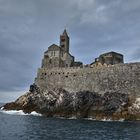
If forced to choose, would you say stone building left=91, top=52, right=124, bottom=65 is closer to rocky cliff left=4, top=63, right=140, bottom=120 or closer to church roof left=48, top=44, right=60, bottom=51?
rocky cliff left=4, top=63, right=140, bottom=120

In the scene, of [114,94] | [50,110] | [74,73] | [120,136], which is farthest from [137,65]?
[120,136]

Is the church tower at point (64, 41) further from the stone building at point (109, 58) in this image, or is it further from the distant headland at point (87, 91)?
the stone building at point (109, 58)

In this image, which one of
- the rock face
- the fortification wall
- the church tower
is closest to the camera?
the rock face

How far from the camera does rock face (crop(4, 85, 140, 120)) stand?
4688 cm

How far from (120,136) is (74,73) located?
95.2 ft

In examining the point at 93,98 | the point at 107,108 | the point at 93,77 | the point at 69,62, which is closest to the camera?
the point at 107,108

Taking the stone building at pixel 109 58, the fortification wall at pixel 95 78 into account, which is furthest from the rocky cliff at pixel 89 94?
the stone building at pixel 109 58

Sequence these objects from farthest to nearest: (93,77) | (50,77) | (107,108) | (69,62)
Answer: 1. (69,62)
2. (50,77)
3. (93,77)
4. (107,108)

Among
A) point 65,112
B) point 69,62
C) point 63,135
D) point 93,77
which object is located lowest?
point 63,135

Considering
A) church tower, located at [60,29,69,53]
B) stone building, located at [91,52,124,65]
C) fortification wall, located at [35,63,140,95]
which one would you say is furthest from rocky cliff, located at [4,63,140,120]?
church tower, located at [60,29,69,53]

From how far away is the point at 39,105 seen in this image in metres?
54.9

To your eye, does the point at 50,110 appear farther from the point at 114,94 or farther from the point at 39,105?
the point at 114,94

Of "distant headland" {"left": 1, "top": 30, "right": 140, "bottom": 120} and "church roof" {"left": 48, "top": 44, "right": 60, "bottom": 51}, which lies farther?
"church roof" {"left": 48, "top": 44, "right": 60, "bottom": 51}

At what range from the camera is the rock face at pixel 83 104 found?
1845 inches
